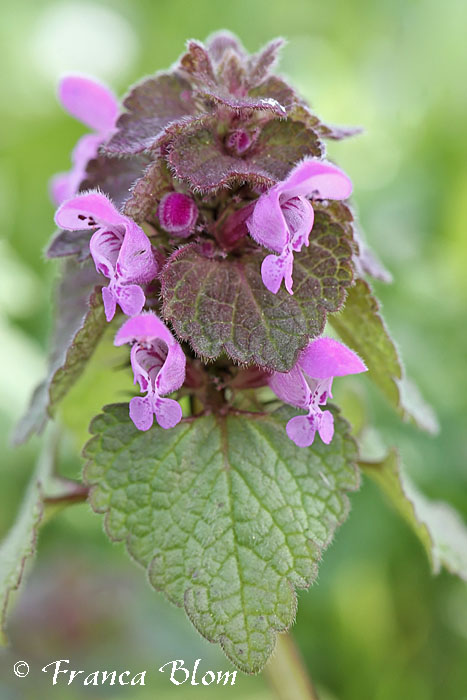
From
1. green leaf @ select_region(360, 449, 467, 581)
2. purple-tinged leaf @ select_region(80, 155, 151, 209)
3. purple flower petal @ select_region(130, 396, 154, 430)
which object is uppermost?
purple-tinged leaf @ select_region(80, 155, 151, 209)

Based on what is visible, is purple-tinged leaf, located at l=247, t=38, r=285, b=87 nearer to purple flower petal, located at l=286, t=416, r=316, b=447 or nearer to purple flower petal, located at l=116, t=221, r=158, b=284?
purple flower petal, located at l=116, t=221, r=158, b=284

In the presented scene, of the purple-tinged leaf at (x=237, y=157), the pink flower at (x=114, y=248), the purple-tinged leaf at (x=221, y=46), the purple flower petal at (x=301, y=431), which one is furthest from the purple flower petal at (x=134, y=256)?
the purple-tinged leaf at (x=221, y=46)

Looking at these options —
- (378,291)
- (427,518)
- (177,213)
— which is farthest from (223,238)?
(378,291)

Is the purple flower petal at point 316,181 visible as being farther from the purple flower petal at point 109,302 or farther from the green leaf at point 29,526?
the green leaf at point 29,526

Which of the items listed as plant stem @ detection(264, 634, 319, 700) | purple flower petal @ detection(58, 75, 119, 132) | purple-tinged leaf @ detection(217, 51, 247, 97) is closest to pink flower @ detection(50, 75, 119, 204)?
purple flower petal @ detection(58, 75, 119, 132)

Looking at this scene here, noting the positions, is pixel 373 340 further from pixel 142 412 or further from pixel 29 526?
pixel 29 526

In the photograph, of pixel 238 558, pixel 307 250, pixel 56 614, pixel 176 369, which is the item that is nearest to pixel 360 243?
pixel 307 250
